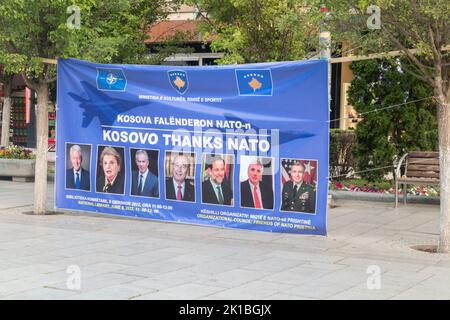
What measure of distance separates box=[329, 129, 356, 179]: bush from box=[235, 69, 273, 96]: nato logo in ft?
19.7

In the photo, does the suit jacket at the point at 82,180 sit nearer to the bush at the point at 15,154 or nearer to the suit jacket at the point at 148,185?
the suit jacket at the point at 148,185

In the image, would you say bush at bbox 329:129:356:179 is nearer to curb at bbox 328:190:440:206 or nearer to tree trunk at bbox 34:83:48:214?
curb at bbox 328:190:440:206

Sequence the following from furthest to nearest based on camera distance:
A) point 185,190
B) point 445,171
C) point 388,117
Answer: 1. point 388,117
2. point 185,190
3. point 445,171

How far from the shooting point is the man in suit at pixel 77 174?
10977 millimetres

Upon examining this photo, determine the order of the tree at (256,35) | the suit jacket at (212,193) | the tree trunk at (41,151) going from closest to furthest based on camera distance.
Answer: the suit jacket at (212,193) → the tree trunk at (41,151) → the tree at (256,35)

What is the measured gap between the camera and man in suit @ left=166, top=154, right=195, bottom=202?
1010 cm

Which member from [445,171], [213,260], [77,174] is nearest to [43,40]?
[77,174]

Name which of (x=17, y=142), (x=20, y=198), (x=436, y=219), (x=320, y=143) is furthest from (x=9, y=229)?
(x=17, y=142)

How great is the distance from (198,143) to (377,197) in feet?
15.5

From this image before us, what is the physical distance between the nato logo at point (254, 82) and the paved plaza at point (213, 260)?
2063 millimetres

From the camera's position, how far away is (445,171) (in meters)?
8.48

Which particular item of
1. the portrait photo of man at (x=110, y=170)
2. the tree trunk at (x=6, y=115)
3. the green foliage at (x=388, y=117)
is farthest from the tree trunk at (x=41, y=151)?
the tree trunk at (x=6, y=115)

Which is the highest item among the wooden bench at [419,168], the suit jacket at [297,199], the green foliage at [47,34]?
the green foliage at [47,34]

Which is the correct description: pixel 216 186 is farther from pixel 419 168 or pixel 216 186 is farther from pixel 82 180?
pixel 419 168
